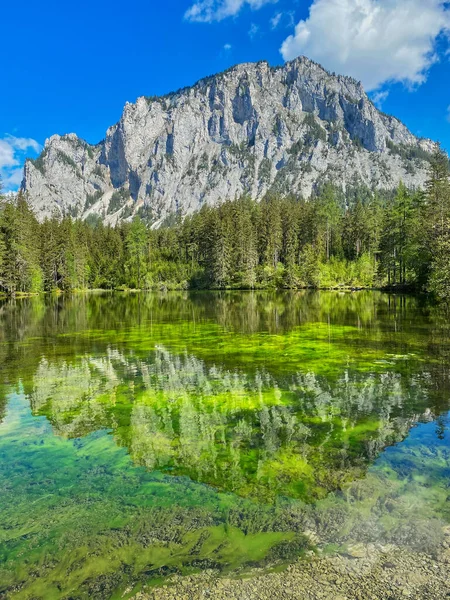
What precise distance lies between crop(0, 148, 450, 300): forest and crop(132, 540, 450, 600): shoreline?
59.6 m

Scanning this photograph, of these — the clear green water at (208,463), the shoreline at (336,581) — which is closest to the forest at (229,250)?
the clear green water at (208,463)

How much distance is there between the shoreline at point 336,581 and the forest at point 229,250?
2346 inches

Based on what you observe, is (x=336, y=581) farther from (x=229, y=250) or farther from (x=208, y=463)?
(x=229, y=250)

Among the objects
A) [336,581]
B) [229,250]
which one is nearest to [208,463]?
[336,581]

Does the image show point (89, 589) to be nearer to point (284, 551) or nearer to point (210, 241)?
point (284, 551)

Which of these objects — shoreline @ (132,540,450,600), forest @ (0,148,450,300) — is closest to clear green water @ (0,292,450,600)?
shoreline @ (132,540,450,600)

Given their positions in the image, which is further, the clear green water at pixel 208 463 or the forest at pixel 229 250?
the forest at pixel 229 250

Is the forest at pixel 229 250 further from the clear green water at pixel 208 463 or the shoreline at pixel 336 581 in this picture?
the shoreline at pixel 336 581

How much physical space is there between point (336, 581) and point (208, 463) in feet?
11.8

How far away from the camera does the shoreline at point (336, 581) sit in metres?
4.47

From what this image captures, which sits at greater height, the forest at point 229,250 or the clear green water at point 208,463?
the forest at point 229,250

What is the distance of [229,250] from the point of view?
92.6 m

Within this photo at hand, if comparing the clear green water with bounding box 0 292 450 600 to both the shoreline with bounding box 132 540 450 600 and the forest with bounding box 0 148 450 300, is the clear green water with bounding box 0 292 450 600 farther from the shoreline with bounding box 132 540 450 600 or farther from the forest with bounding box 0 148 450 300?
the forest with bounding box 0 148 450 300

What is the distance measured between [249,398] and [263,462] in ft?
13.1
